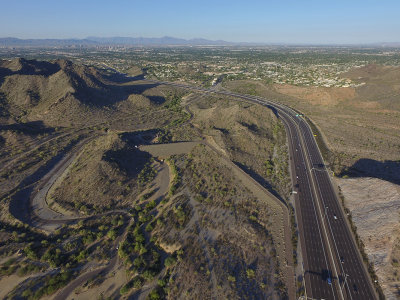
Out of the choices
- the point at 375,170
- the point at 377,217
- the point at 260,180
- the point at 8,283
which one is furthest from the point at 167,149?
the point at 375,170

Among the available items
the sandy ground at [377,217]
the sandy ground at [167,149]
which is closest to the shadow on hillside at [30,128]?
the sandy ground at [167,149]

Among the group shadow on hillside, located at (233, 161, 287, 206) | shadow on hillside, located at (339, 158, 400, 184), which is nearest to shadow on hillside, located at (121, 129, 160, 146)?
shadow on hillside, located at (233, 161, 287, 206)

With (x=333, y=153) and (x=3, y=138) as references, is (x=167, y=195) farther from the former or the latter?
(x=3, y=138)

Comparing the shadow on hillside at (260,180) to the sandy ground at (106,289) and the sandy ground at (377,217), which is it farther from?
A: the sandy ground at (106,289)

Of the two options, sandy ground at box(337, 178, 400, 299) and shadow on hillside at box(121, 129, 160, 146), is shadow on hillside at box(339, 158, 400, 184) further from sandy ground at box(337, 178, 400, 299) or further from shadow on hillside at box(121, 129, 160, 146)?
shadow on hillside at box(121, 129, 160, 146)

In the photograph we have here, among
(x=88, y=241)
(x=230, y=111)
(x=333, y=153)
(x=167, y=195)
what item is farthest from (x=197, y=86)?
(x=88, y=241)

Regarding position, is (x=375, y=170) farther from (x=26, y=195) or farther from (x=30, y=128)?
(x=30, y=128)
